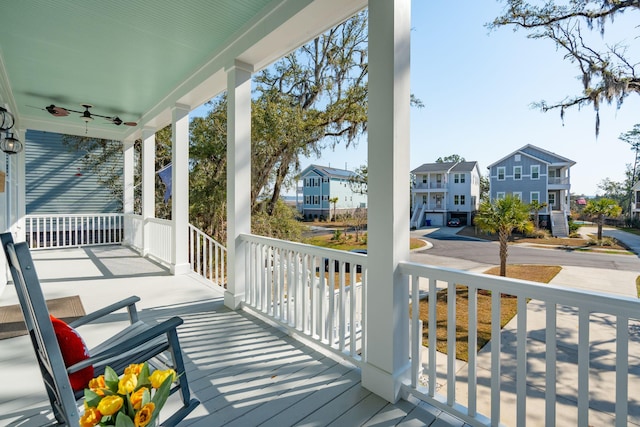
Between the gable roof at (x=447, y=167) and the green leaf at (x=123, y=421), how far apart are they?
17.3 feet

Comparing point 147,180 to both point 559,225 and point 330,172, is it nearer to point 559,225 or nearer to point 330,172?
point 330,172

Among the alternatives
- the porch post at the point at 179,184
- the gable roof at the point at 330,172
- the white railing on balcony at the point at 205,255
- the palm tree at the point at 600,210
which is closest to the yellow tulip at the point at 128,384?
the white railing on balcony at the point at 205,255

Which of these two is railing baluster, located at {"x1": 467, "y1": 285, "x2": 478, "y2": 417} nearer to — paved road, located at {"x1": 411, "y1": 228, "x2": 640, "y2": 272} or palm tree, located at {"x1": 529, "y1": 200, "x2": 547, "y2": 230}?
paved road, located at {"x1": 411, "y1": 228, "x2": 640, "y2": 272}

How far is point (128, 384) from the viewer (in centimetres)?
91

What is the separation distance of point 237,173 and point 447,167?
3.64 metres

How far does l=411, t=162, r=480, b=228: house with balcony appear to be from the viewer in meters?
5.34

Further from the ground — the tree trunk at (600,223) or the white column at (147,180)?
the white column at (147,180)

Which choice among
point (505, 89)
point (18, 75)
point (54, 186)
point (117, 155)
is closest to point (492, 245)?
point (505, 89)

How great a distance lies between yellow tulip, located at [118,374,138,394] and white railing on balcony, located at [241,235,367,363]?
1.59 metres

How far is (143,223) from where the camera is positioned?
275 inches

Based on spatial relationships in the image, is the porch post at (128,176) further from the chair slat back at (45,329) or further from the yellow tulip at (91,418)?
the yellow tulip at (91,418)

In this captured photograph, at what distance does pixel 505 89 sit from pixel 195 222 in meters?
7.51

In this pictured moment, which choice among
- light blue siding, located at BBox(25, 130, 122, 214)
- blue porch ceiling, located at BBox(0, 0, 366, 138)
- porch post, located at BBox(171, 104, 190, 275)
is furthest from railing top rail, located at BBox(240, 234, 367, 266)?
light blue siding, located at BBox(25, 130, 122, 214)

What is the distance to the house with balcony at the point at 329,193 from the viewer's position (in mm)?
10602
